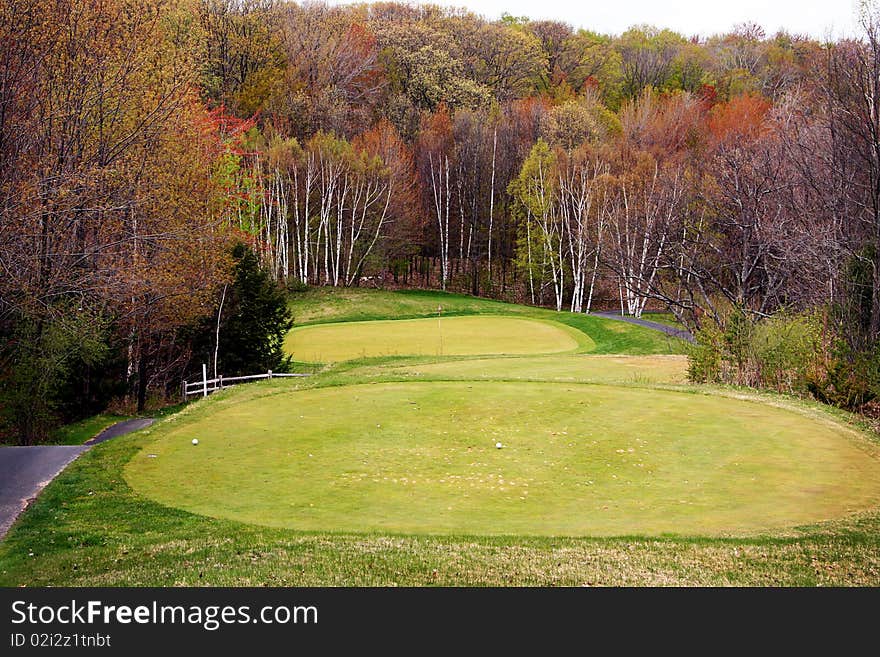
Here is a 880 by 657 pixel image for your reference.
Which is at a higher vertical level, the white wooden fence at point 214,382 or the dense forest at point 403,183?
the dense forest at point 403,183

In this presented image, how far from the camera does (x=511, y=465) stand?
1084cm

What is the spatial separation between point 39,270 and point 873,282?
1874 centimetres

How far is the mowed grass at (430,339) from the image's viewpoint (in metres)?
28.6

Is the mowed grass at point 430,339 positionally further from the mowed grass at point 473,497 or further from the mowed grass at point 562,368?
the mowed grass at point 473,497

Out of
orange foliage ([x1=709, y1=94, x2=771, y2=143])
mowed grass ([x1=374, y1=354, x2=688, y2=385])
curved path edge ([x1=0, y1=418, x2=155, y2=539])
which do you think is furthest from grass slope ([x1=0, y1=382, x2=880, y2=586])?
orange foliage ([x1=709, y1=94, x2=771, y2=143])

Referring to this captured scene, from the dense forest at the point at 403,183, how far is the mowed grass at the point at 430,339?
3.85 metres

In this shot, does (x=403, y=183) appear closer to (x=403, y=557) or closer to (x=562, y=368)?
(x=562, y=368)

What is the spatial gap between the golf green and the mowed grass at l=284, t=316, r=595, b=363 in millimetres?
13370

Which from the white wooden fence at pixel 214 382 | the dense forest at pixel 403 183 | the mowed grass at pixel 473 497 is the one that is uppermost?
the dense forest at pixel 403 183

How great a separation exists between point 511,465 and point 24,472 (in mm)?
6803

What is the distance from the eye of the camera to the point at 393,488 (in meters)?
9.91

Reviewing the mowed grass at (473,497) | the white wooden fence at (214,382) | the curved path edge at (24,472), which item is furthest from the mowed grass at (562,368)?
the curved path edge at (24,472)

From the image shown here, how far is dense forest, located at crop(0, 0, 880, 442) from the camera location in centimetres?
1759

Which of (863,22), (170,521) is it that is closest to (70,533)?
(170,521)
